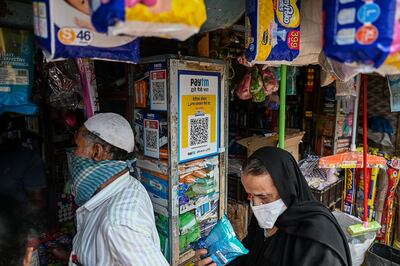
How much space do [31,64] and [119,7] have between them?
1.19 metres

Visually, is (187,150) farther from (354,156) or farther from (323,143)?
(323,143)

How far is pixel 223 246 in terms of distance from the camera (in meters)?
1.59

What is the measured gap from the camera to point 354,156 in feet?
10.9

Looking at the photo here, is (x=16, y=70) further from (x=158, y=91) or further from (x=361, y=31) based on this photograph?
(x=361, y=31)

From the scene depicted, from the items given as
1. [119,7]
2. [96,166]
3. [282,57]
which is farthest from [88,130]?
[282,57]

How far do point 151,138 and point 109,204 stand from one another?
1071 mm

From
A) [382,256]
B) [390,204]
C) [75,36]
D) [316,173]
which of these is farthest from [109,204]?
[390,204]

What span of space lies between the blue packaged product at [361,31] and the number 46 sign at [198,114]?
1512 mm

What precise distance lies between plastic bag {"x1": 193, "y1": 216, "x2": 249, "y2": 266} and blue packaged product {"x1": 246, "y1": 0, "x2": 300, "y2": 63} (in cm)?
98

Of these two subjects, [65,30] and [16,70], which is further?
[16,70]

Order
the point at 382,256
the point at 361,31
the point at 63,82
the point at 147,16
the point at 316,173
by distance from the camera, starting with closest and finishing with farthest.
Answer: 1. the point at 147,16
2. the point at 361,31
3. the point at 63,82
4. the point at 382,256
5. the point at 316,173

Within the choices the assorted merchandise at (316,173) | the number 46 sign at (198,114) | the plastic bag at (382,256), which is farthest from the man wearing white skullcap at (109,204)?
the assorted merchandise at (316,173)

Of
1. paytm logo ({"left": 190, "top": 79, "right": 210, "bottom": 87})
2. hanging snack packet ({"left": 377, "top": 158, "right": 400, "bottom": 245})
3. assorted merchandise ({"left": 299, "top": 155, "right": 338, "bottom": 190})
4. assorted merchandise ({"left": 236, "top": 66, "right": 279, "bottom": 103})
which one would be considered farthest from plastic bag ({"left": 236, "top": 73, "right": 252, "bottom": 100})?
hanging snack packet ({"left": 377, "top": 158, "right": 400, "bottom": 245})

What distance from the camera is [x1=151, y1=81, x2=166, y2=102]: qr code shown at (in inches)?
95.0
